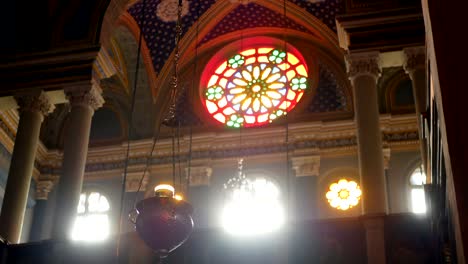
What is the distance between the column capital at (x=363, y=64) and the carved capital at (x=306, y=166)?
3689mm

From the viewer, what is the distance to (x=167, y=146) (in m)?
14.9

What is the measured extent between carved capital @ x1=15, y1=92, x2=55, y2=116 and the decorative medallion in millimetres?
3765

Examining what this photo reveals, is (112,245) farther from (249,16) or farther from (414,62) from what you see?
(249,16)

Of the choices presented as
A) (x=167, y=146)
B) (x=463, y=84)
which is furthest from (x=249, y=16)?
(x=463, y=84)

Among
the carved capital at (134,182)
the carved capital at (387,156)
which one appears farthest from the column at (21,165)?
the carved capital at (387,156)

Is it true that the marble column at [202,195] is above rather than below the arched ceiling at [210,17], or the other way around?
below

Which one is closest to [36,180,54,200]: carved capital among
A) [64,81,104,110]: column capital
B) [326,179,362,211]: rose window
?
[64,81,104,110]: column capital

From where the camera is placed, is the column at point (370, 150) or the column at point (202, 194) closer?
the column at point (370, 150)

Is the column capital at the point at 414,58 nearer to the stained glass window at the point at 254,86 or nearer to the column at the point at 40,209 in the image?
the stained glass window at the point at 254,86

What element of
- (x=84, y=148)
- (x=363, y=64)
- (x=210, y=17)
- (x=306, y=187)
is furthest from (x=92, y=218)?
(x=363, y=64)

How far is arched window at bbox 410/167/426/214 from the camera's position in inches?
527

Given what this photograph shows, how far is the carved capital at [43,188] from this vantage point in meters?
15.0

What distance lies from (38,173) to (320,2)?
6989 mm

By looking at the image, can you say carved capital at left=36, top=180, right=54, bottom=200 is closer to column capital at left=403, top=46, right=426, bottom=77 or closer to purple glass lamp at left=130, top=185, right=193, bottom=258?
column capital at left=403, top=46, right=426, bottom=77
